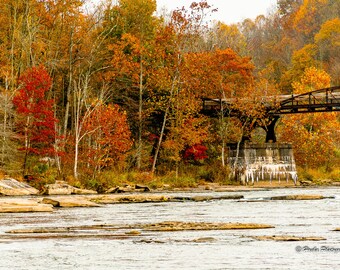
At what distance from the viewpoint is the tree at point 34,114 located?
190 ft

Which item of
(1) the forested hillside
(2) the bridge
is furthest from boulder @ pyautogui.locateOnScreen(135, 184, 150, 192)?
(2) the bridge

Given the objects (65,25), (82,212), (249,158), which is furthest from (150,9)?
(82,212)

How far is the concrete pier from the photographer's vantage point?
243ft

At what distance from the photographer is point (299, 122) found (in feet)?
267

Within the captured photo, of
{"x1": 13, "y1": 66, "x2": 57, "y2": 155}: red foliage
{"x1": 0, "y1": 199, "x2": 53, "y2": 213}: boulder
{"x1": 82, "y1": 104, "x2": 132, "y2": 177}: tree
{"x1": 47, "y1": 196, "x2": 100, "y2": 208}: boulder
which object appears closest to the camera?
{"x1": 0, "y1": 199, "x2": 53, "y2": 213}: boulder

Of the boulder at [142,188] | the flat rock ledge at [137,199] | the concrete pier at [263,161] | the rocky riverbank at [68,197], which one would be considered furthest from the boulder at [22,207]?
the concrete pier at [263,161]

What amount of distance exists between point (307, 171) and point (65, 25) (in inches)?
977

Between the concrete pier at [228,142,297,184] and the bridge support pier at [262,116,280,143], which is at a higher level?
the bridge support pier at [262,116,280,143]

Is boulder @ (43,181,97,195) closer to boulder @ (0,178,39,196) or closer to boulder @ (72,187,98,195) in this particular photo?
boulder @ (72,187,98,195)

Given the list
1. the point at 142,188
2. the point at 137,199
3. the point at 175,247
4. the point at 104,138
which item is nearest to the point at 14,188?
the point at 137,199

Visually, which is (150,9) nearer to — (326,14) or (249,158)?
(249,158)

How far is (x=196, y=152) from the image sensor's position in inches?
2849

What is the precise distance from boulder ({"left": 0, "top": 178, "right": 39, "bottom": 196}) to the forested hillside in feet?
9.20

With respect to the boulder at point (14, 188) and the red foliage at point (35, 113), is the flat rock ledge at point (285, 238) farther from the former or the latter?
the red foliage at point (35, 113)
